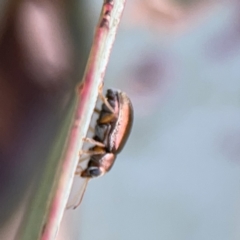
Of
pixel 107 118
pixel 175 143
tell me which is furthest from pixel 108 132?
pixel 175 143

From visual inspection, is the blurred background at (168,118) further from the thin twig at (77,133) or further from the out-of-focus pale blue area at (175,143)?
the thin twig at (77,133)

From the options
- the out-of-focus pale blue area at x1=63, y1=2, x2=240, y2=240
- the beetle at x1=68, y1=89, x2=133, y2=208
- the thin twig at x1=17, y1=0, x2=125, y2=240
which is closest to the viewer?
the thin twig at x1=17, y1=0, x2=125, y2=240

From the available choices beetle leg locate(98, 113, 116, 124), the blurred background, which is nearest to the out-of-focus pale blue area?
the blurred background

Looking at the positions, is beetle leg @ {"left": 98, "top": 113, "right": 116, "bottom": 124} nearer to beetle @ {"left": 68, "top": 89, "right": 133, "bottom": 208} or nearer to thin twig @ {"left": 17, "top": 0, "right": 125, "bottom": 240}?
beetle @ {"left": 68, "top": 89, "right": 133, "bottom": 208}

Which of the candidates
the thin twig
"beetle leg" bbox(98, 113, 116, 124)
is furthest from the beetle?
the thin twig

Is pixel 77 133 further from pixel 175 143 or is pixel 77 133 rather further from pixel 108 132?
pixel 175 143

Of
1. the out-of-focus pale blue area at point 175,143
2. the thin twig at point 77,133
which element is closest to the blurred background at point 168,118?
the out-of-focus pale blue area at point 175,143

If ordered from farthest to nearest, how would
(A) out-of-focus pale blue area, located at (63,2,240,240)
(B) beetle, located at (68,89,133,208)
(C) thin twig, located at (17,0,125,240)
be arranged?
(A) out-of-focus pale blue area, located at (63,2,240,240) → (B) beetle, located at (68,89,133,208) → (C) thin twig, located at (17,0,125,240)

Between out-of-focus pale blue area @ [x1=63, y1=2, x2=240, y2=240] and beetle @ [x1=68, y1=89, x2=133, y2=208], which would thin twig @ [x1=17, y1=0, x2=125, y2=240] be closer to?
beetle @ [x1=68, y1=89, x2=133, y2=208]

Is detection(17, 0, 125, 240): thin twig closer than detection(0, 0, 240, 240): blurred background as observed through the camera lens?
Yes
